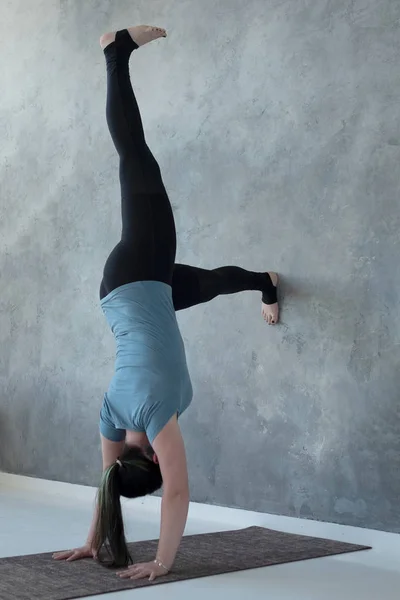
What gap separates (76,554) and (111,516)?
0.38 m

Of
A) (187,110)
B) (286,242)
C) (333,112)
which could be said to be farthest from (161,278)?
(187,110)

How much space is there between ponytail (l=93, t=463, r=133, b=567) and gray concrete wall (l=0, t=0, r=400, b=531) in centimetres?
117

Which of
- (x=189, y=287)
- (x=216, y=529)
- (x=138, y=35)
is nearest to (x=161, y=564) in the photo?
(x=216, y=529)

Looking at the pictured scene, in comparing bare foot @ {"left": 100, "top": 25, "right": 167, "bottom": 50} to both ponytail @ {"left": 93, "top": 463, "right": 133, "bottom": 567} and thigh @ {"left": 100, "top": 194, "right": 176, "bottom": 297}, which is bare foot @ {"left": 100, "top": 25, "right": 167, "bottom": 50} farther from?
ponytail @ {"left": 93, "top": 463, "right": 133, "bottom": 567}

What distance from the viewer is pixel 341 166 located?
3816 millimetres

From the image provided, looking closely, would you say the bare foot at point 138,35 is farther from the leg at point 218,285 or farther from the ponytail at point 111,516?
the ponytail at point 111,516

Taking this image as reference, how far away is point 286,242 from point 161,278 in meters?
0.90

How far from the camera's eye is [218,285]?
3.87 metres

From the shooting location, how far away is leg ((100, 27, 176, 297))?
3324 mm

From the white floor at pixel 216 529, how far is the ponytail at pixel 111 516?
249 mm

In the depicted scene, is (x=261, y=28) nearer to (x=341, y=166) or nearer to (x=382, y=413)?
(x=341, y=166)

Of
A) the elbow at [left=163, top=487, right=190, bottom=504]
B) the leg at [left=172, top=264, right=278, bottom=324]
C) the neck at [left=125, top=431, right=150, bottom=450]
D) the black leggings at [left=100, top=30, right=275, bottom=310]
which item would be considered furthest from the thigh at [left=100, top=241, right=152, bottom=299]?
the elbow at [left=163, top=487, right=190, bottom=504]

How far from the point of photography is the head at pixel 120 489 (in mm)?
2891

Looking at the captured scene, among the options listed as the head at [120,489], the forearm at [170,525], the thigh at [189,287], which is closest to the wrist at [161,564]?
the forearm at [170,525]
